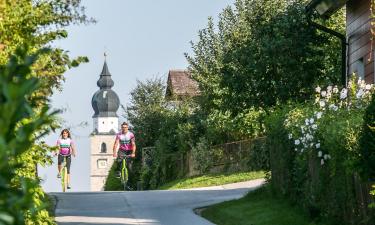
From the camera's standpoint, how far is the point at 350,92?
15.9 metres

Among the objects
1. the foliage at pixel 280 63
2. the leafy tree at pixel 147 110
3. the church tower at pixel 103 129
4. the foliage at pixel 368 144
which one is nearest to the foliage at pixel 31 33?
the foliage at pixel 368 144

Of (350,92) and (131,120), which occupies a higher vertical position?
(131,120)

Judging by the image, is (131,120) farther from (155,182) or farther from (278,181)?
(278,181)

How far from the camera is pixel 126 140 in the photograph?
84.7 ft

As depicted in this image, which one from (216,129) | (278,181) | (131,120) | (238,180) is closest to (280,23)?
(238,180)

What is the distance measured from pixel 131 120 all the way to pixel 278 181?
36950 mm

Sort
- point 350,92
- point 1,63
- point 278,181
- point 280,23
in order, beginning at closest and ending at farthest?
point 1,63, point 350,92, point 278,181, point 280,23

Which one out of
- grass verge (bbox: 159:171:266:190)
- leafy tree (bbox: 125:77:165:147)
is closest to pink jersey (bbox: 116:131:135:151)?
grass verge (bbox: 159:171:266:190)

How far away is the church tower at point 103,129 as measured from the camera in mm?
161625

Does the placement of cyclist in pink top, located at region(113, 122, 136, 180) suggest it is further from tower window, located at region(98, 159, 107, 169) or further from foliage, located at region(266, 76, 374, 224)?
tower window, located at region(98, 159, 107, 169)

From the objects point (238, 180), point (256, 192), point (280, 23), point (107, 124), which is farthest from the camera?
point (107, 124)

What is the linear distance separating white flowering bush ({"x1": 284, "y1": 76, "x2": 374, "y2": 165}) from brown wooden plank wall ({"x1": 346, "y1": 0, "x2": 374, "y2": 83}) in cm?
264

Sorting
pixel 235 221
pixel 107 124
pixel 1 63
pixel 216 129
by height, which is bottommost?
pixel 235 221

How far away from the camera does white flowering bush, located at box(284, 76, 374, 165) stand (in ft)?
48.3
